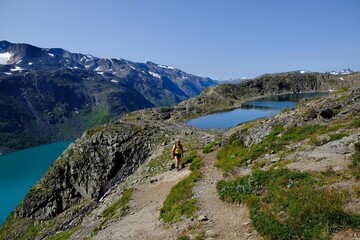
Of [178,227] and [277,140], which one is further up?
[277,140]

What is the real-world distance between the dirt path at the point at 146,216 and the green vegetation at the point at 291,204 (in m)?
5.54

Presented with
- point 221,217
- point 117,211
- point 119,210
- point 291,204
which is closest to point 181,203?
point 221,217

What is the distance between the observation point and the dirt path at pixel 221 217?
55.9 feet

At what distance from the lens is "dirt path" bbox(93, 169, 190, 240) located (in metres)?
21.6

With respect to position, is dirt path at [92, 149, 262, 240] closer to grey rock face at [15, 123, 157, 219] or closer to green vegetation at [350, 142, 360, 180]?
green vegetation at [350, 142, 360, 180]

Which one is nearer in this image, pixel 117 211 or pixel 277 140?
pixel 117 211

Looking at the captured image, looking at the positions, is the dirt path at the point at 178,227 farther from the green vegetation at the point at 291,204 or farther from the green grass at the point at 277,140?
the green grass at the point at 277,140

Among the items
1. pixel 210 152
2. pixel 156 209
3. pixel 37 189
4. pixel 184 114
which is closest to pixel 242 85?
pixel 184 114

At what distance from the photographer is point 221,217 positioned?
19656 mm

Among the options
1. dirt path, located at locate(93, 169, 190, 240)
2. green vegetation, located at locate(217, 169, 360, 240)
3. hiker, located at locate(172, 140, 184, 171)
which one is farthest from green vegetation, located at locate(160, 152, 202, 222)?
hiker, located at locate(172, 140, 184, 171)

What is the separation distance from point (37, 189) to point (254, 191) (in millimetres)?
67373

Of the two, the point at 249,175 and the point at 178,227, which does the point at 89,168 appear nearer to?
the point at 178,227

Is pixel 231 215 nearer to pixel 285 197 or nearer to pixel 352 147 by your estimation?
pixel 285 197

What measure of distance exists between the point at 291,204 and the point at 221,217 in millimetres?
4969
